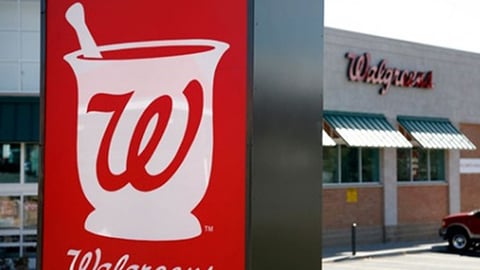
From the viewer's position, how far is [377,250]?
858 inches

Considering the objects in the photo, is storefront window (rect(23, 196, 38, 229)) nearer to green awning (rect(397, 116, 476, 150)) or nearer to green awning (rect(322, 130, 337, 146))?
green awning (rect(322, 130, 337, 146))

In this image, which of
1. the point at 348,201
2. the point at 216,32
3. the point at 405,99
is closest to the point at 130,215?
the point at 216,32

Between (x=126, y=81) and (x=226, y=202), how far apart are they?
821 millimetres

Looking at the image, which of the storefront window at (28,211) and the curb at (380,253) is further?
the curb at (380,253)

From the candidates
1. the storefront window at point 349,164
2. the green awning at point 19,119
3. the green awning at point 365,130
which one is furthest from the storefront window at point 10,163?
the storefront window at point 349,164

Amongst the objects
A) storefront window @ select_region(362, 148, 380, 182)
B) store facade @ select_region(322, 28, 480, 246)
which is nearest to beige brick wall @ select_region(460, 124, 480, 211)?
store facade @ select_region(322, 28, 480, 246)

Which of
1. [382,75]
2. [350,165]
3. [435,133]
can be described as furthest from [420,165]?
[382,75]

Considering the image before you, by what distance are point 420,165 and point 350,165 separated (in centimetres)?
420

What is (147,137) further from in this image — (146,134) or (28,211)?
(28,211)

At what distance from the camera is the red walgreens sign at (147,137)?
3.36 meters

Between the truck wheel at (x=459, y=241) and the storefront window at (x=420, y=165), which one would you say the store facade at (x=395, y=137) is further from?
the truck wheel at (x=459, y=241)

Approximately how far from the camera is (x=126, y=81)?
3.51m

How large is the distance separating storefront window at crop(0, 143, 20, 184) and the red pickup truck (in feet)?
44.5

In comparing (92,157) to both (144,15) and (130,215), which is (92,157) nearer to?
(130,215)
